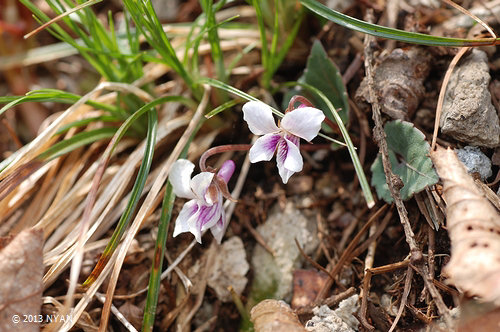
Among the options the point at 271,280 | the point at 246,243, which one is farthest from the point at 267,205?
the point at 271,280

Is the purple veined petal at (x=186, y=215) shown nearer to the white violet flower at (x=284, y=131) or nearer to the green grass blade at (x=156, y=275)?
the green grass blade at (x=156, y=275)

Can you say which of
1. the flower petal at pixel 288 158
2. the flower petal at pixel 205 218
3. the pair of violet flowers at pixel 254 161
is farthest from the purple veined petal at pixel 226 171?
the flower petal at pixel 288 158

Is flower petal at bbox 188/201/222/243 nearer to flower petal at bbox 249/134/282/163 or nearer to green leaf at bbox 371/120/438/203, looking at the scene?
flower petal at bbox 249/134/282/163

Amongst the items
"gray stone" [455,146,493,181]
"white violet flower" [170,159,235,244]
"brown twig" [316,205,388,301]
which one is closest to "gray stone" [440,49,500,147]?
"gray stone" [455,146,493,181]

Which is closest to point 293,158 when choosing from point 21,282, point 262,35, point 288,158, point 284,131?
point 288,158

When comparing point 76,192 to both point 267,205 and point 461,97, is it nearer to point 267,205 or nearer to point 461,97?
point 267,205

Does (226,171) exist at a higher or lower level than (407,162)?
higher

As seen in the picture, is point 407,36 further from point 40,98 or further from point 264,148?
point 40,98
